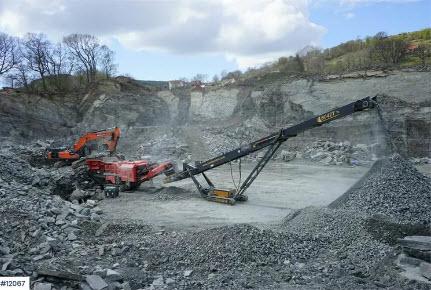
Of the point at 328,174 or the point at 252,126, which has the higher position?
the point at 252,126

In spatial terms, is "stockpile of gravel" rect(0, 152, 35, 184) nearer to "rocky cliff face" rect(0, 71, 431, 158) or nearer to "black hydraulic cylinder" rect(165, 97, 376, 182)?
"black hydraulic cylinder" rect(165, 97, 376, 182)

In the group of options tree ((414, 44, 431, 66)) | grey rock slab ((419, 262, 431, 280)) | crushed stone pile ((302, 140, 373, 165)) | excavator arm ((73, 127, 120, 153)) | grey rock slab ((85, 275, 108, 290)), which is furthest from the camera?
tree ((414, 44, 431, 66))

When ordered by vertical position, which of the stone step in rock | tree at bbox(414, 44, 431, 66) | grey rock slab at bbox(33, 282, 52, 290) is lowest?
grey rock slab at bbox(33, 282, 52, 290)

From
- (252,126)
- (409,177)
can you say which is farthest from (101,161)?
(252,126)

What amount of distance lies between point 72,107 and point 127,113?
4.40 meters

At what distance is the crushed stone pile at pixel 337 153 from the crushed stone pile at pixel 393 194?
8438 millimetres

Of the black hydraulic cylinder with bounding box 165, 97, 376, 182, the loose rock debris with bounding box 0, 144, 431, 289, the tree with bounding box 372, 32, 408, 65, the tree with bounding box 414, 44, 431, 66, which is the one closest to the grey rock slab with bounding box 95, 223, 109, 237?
the loose rock debris with bounding box 0, 144, 431, 289

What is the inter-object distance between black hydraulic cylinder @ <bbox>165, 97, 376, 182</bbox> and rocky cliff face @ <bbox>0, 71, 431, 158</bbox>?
7512 millimetres

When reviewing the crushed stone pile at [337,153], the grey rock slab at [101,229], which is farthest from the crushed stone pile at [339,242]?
the crushed stone pile at [337,153]

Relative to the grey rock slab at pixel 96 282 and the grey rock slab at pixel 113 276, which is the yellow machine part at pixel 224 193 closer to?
the grey rock slab at pixel 113 276

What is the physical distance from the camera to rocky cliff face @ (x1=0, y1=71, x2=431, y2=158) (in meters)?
21.0

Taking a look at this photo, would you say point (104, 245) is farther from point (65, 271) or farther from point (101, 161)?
point (101, 161)

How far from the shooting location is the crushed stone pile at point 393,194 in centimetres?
837

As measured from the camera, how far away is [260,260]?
22.3 ft
